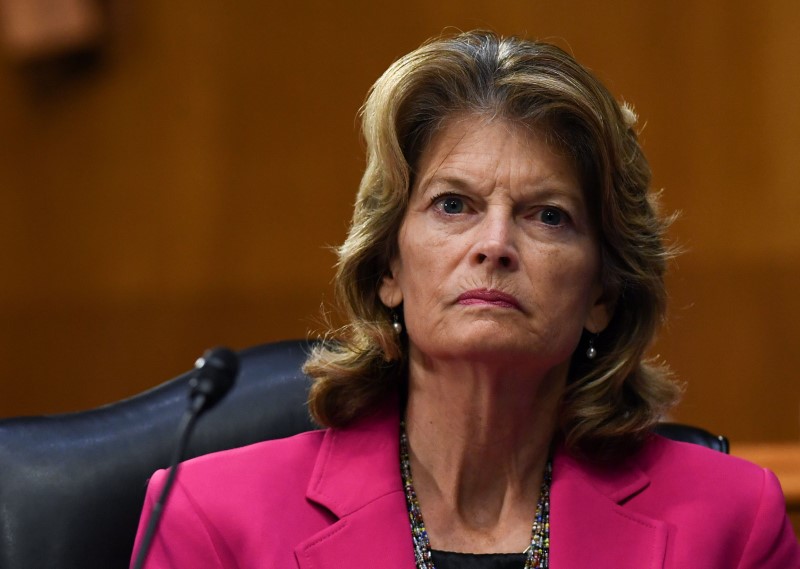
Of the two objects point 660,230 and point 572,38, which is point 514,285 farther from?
point 572,38

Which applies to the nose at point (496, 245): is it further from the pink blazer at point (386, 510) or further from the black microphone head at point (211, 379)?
the black microphone head at point (211, 379)

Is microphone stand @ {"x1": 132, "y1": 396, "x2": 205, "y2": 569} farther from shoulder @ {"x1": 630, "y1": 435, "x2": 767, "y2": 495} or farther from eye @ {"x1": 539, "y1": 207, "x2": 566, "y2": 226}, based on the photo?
shoulder @ {"x1": 630, "y1": 435, "x2": 767, "y2": 495}

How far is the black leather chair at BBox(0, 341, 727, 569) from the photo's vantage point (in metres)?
1.81

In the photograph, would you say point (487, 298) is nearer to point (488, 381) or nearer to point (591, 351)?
point (488, 381)

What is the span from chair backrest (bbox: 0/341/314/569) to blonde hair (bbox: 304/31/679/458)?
12 centimetres

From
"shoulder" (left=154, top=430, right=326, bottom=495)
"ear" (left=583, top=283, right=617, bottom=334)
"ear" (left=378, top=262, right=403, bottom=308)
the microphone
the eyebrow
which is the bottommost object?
"shoulder" (left=154, top=430, right=326, bottom=495)

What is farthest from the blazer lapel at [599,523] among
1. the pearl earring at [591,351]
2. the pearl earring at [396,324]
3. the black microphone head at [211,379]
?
the black microphone head at [211,379]

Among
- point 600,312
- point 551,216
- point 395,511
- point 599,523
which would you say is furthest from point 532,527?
point 551,216

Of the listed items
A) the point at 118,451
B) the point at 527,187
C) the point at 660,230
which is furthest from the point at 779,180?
the point at 118,451

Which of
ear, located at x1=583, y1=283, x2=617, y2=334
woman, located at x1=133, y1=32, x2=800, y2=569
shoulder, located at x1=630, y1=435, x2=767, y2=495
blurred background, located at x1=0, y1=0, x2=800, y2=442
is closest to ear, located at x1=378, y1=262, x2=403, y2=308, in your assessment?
woman, located at x1=133, y1=32, x2=800, y2=569

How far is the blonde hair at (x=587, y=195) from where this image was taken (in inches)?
73.6

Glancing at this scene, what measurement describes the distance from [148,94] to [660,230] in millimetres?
2065

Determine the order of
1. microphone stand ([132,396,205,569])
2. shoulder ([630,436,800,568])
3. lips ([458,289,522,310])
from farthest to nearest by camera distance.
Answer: shoulder ([630,436,800,568]) → lips ([458,289,522,310]) → microphone stand ([132,396,205,569])

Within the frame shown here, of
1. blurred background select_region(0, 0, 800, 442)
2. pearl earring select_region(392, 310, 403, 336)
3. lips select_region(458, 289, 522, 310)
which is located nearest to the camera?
lips select_region(458, 289, 522, 310)
